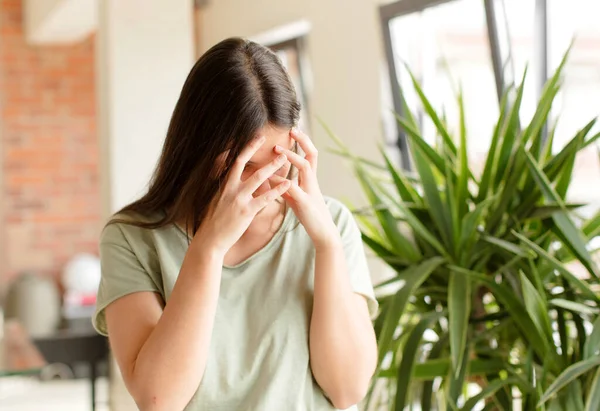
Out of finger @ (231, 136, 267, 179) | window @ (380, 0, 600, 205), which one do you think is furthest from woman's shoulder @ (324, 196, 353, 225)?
window @ (380, 0, 600, 205)

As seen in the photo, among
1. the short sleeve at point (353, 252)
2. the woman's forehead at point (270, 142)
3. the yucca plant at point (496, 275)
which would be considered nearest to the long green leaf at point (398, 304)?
the yucca plant at point (496, 275)

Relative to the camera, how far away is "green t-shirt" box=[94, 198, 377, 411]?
1.46 meters

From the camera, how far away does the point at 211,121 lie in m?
1.47

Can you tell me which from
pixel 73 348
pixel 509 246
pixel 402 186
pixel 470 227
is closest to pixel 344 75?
pixel 73 348

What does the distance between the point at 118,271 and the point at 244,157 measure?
28cm

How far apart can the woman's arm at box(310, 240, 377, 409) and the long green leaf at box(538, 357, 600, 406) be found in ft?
2.34

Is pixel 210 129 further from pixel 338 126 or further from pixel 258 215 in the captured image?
pixel 338 126

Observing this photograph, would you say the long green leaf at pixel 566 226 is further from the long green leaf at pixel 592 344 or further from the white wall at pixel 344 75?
the white wall at pixel 344 75

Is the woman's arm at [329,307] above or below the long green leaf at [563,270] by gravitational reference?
above

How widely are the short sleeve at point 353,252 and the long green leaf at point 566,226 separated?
0.78 m

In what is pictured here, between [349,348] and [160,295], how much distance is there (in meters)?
0.32

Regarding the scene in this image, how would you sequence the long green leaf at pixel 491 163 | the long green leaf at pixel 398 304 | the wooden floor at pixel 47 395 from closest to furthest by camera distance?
1. the long green leaf at pixel 398 304
2. the long green leaf at pixel 491 163
3. the wooden floor at pixel 47 395

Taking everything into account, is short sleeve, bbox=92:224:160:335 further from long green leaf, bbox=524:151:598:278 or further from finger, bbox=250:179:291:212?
long green leaf, bbox=524:151:598:278

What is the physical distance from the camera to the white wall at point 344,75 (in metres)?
4.90
